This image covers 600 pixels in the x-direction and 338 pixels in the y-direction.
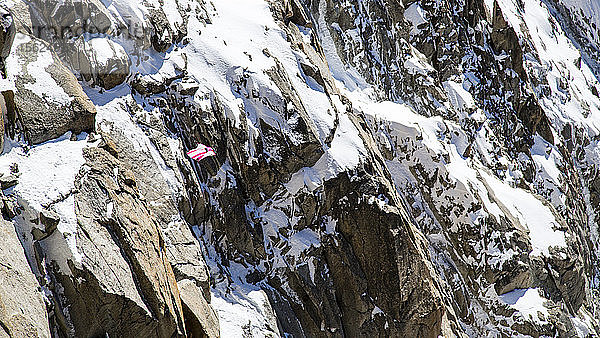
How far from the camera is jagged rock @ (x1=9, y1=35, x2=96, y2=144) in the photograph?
11261 millimetres

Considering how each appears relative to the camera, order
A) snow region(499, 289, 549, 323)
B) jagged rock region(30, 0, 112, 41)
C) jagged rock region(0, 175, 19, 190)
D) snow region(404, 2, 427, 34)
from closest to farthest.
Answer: jagged rock region(0, 175, 19, 190) → jagged rock region(30, 0, 112, 41) → snow region(499, 289, 549, 323) → snow region(404, 2, 427, 34)

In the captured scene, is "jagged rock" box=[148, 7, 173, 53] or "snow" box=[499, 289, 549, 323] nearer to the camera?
"jagged rock" box=[148, 7, 173, 53]

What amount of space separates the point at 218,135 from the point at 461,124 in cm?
1651

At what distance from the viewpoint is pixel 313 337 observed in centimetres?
1579

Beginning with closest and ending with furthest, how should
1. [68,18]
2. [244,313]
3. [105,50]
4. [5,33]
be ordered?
[5,33] → [244,313] → [68,18] → [105,50]

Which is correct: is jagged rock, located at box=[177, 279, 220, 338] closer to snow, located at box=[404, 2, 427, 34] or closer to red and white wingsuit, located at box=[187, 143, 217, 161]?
red and white wingsuit, located at box=[187, 143, 217, 161]

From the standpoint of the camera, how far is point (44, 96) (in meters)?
11.7

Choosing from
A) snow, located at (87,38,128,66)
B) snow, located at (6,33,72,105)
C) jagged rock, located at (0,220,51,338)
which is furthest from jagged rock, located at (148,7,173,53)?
jagged rock, located at (0,220,51,338)

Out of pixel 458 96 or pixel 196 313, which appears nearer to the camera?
pixel 196 313

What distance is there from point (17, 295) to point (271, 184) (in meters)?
8.95

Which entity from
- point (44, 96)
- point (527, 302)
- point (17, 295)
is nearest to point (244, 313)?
point (17, 295)

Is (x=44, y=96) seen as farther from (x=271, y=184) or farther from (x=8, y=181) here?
(x=271, y=184)

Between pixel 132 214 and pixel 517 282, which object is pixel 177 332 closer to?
pixel 132 214

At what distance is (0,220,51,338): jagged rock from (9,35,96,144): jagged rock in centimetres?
284
